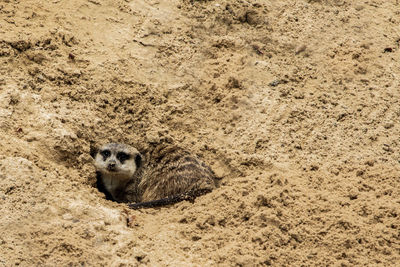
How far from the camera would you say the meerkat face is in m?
4.87

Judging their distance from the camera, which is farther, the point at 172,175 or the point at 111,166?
the point at 111,166

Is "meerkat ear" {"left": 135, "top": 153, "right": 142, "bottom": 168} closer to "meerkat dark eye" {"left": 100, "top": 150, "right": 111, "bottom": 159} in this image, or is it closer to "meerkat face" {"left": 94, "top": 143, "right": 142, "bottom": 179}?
"meerkat face" {"left": 94, "top": 143, "right": 142, "bottom": 179}

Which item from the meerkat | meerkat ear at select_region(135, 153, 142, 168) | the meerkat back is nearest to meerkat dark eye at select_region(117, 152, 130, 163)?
the meerkat

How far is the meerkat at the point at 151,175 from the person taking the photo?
4441mm

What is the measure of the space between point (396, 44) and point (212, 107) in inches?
80.2

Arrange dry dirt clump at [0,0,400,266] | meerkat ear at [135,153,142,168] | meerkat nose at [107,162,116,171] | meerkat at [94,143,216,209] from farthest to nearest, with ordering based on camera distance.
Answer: meerkat ear at [135,153,142,168]
meerkat nose at [107,162,116,171]
meerkat at [94,143,216,209]
dry dirt clump at [0,0,400,266]

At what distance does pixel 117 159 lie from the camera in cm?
490

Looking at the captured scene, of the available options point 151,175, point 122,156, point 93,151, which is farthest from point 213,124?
point 93,151

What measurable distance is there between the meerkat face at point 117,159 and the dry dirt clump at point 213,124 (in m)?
0.10

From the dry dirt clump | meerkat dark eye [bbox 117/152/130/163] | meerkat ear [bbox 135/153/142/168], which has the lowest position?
meerkat ear [bbox 135/153/142/168]

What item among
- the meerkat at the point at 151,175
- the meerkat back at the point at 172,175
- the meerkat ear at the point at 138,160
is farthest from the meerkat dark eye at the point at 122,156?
the meerkat back at the point at 172,175

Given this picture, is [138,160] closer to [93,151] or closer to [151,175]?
[151,175]

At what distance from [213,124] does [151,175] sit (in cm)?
75

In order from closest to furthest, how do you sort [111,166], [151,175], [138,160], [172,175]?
[172,175] → [111,166] → [151,175] → [138,160]
